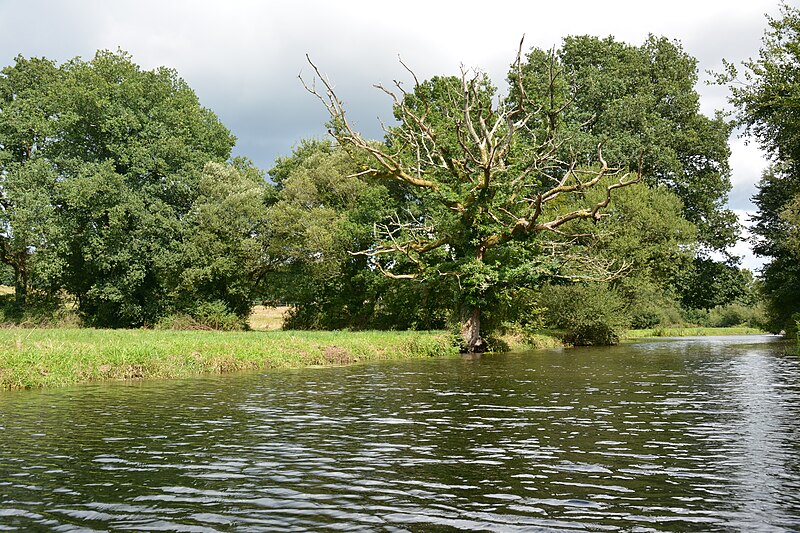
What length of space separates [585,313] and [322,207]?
860 inches

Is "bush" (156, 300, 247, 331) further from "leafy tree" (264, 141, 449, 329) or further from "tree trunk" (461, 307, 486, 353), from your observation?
"tree trunk" (461, 307, 486, 353)

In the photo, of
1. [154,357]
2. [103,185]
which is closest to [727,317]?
[103,185]

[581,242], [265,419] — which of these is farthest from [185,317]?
[265,419]

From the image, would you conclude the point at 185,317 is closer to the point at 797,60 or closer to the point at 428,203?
the point at 428,203

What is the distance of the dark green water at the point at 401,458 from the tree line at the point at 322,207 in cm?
2610

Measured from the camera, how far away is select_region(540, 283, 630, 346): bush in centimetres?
4669

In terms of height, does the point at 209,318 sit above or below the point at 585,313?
below

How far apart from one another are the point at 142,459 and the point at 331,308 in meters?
45.2

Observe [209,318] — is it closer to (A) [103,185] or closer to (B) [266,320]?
(A) [103,185]

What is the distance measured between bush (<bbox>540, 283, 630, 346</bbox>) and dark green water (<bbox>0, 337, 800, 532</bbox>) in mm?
27023

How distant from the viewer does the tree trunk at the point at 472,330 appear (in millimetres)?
39219

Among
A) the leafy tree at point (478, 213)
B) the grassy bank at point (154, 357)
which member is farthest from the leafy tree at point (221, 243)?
the grassy bank at point (154, 357)

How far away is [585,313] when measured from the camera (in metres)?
46.8

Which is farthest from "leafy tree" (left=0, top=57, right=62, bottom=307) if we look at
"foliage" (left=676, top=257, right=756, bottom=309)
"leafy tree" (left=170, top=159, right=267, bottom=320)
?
"foliage" (left=676, top=257, right=756, bottom=309)
